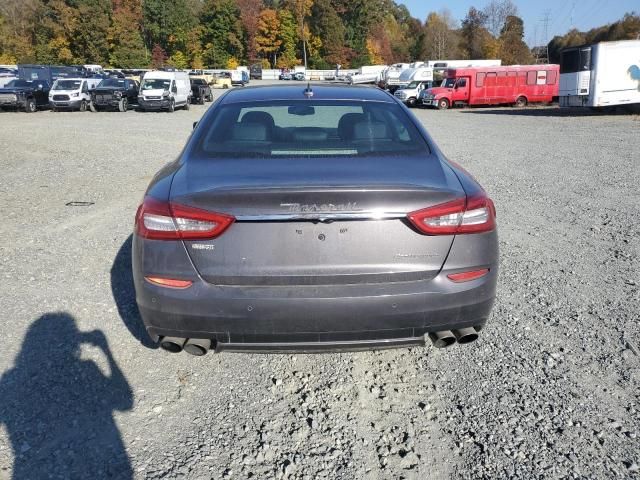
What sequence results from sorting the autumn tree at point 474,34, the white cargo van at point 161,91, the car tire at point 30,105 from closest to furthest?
the car tire at point 30,105 < the white cargo van at point 161,91 < the autumn tree at point 474,34

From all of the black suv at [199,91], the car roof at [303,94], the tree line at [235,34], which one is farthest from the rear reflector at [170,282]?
the tree line at [235,34]

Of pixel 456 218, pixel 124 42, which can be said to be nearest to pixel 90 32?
pixel 124 42

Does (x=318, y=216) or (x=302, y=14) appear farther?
(x=302, y=14)

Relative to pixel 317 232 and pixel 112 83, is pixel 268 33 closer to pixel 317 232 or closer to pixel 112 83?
pixel 112 83

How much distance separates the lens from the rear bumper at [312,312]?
263 centimetres

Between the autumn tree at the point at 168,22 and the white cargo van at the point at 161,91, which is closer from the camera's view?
the white cargo van at the point at 161,91

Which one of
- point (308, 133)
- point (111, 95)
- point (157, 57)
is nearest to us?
point (308, 133)

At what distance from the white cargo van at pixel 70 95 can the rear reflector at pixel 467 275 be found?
30.5 meters

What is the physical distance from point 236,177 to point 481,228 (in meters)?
1.26

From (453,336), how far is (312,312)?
2.62ft

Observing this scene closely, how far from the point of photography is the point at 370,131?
358 cm

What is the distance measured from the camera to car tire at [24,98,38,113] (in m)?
28.6

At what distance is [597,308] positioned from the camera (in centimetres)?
418

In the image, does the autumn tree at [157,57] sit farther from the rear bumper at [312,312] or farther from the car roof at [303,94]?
the rear bumper at [312,312]
